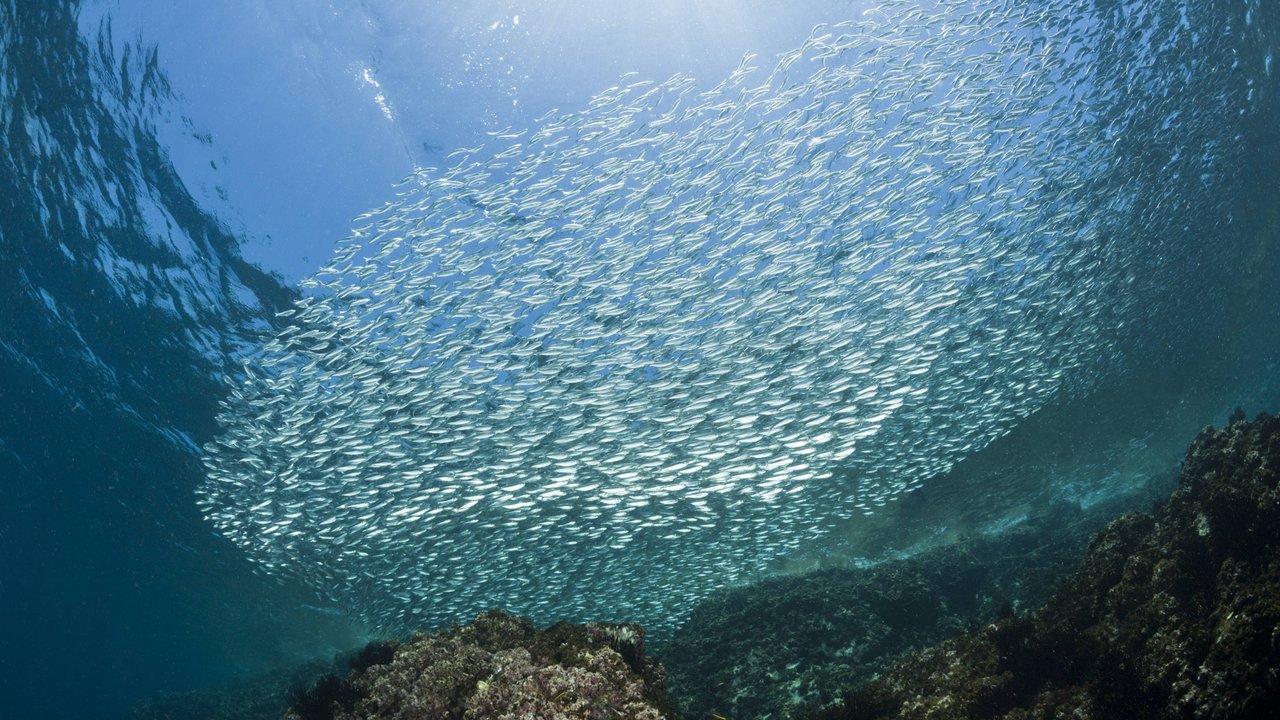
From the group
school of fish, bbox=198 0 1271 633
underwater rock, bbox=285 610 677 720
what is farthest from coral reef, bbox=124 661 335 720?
underwater rock, bbox=285 610 677 720

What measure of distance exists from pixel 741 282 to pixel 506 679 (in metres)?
8.43

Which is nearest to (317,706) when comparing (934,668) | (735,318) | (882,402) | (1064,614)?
(934,668)

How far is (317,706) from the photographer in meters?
5.90

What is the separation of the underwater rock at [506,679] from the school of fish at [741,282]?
6544 mm

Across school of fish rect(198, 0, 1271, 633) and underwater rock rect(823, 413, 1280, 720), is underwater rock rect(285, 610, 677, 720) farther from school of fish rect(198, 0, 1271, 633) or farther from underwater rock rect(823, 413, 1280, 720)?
school of fish rect(198, 0, 1271, 633)

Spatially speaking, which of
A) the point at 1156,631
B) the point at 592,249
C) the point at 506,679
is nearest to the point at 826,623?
the point at 1156,631

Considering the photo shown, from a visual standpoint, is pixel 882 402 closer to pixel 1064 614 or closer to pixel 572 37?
pixel 1064 614

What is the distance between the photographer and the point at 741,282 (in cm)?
1144

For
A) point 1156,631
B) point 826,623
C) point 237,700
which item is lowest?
point 1156,631

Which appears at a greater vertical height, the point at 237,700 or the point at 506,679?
the point at 237,700

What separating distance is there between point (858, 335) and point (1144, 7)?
23.8ft

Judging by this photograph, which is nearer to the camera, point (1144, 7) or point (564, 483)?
point (1144, 7)

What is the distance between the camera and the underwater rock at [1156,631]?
12.7ft

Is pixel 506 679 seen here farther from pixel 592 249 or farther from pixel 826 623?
pixel 826 623
